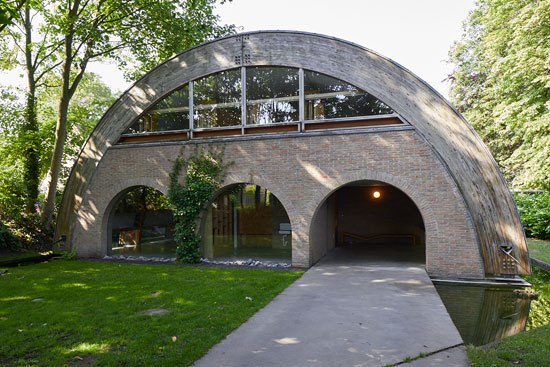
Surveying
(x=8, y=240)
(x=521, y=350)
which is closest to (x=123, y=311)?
(x=521, y=350)

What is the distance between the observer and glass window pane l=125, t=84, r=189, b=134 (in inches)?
460

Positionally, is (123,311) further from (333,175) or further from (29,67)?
(29,67)

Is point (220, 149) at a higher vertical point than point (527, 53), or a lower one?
lower

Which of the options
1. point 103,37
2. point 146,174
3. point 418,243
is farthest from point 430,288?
point 103,37

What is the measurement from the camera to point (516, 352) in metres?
4.46

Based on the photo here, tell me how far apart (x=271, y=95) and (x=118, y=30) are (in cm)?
938

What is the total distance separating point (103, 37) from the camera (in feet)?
51.2

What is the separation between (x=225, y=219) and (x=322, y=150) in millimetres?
3935

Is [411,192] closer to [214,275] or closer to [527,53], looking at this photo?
[214,275]

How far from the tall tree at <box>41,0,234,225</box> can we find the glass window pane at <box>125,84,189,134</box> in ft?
13.5

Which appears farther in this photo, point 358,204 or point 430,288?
point 358,204

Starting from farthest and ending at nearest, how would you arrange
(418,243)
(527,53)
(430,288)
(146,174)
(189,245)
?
(418,243)
(527,53)
(146,174)
(189,245)
(430,288)

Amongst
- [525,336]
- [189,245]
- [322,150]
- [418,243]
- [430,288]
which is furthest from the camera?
[418,243]

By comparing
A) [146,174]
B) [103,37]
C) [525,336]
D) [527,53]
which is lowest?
[525,336]
